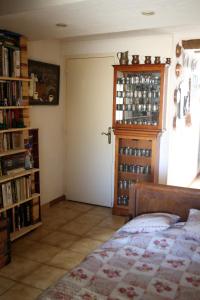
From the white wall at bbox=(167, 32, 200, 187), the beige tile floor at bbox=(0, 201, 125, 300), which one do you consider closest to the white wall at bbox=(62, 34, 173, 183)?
the white wall at bbox=(167, 32, 200, 187)

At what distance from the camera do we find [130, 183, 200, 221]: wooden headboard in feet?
8.68

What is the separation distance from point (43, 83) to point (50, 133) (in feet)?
2.27

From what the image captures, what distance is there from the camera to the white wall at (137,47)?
3.72 meters

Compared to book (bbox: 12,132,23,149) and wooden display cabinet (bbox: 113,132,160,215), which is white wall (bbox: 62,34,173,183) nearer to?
wooden display cabinet (bbox: 113,132,160,215)

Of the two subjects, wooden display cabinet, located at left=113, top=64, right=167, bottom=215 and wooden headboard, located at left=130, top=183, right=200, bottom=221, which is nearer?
wooden headboard, located at left=130, top=183, right=200, bottom=221

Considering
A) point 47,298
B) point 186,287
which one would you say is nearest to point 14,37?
point 47,298

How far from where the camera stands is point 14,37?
317cm

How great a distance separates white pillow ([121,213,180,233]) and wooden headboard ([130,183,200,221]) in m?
0.12

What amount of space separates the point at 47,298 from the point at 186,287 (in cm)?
75

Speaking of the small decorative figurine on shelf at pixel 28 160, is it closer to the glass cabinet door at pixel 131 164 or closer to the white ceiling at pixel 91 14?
the glass cabinet door at pixel 131 164

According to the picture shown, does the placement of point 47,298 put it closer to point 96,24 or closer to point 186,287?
point 186,287

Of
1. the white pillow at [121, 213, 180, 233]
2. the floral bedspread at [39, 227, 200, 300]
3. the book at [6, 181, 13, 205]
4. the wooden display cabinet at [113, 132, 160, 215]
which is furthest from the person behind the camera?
the wooden display cabinet at [113, 132, 160, 215]

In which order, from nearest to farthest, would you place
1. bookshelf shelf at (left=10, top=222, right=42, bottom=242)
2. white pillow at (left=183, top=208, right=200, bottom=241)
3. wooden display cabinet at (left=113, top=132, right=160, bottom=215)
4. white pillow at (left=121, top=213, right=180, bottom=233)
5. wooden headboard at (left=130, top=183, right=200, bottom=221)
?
white pillow at (left=183, top=208, right=200, bottom=241) → white pillow at (left=121, top=213, right=180, bottom=233) → wooden headboard at (left=130, top=183, right=200, bottom=221) → bookshelf shelf at (left=10, top=222, right=42, bottom=242) → wooden display cabinet at (left=113, top=132, right=160, bottom=215)

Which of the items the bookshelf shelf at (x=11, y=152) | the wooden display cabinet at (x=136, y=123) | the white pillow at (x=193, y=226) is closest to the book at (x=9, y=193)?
the bookshelf shelf at (x=11, y=152)
